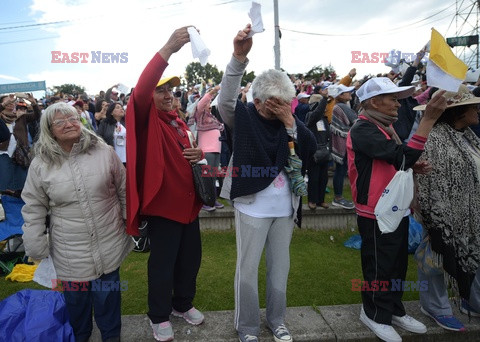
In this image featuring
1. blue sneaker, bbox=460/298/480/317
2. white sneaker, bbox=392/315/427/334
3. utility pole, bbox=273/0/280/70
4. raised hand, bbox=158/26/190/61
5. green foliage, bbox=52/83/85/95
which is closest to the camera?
raised hand, bbox=158/26/190/61

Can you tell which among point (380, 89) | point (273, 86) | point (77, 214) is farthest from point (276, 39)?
point (77, 214)

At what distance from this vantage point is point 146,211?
232 cm

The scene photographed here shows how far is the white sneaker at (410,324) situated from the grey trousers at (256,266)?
101cm

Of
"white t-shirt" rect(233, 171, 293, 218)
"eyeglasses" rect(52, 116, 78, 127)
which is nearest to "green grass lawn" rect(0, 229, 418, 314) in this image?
"white t-shirt" rect(233, 171, 293, 218)

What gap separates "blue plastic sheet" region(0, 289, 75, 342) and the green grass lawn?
28.6 inches

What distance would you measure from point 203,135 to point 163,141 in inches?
117

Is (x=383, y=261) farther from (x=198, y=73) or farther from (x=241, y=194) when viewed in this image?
(x=198, y=73)

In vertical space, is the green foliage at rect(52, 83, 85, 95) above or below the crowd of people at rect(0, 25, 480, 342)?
above

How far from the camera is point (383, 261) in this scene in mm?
2545

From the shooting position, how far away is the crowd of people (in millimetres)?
2252

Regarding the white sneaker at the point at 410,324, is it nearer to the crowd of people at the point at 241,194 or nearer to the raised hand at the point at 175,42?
the crowd of people at the point at 241,194

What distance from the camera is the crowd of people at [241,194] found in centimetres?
225

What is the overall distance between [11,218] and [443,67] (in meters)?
5.19

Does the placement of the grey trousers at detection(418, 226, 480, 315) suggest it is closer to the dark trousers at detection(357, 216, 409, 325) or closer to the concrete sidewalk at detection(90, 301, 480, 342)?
the concrete sidewalk at detection(90, 301, 480, 342)
